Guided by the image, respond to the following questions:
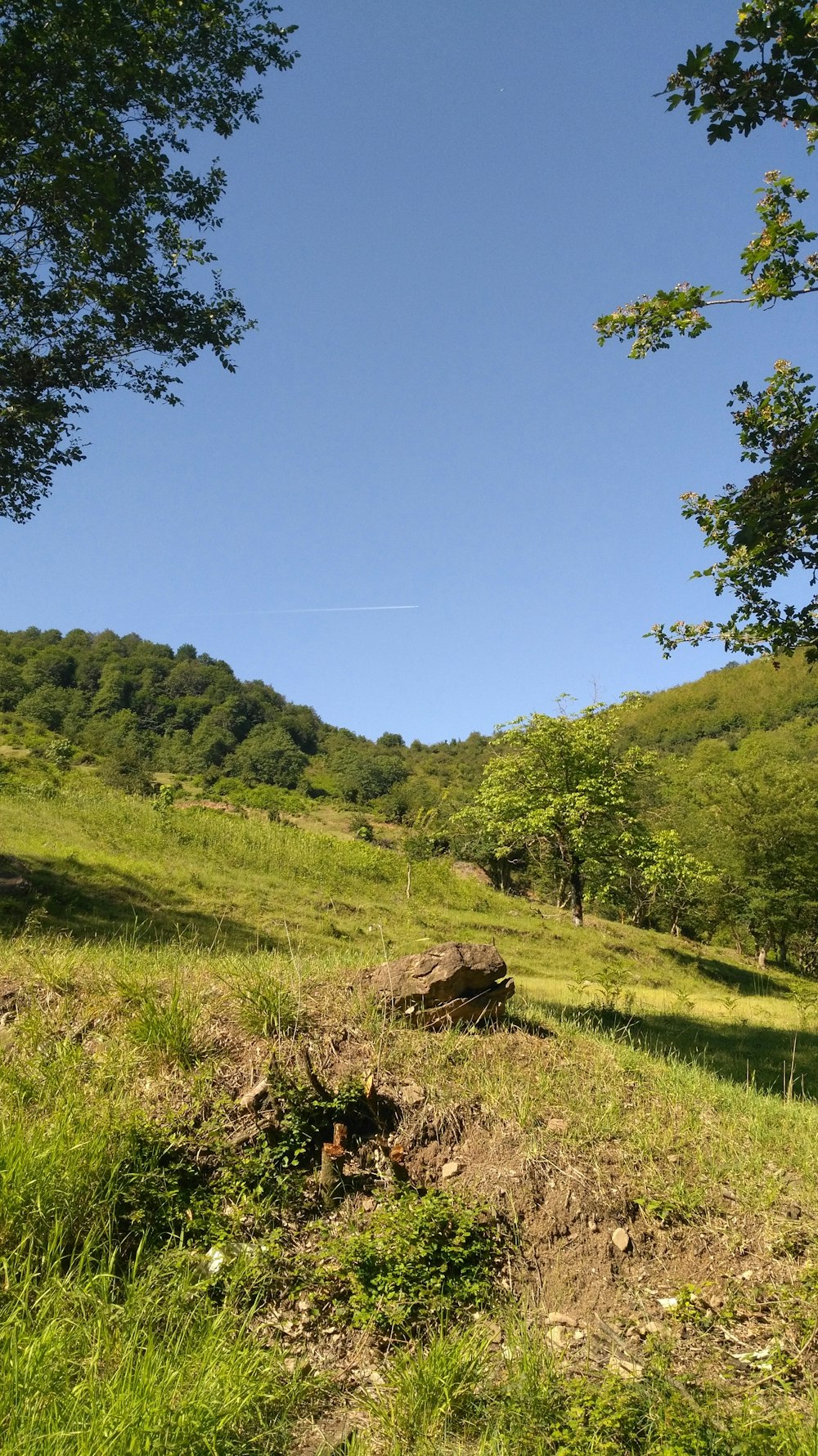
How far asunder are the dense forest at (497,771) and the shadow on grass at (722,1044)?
5.21 metres

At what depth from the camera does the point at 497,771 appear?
2895cm

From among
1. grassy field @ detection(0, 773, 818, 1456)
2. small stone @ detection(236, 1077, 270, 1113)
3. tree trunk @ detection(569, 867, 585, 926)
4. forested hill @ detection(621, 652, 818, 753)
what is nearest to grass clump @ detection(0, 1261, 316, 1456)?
grassy field @ detection(0, 773, 818, 1456)

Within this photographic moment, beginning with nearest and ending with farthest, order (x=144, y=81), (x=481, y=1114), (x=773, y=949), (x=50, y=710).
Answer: (x=481, y=1114) < (x=144, y=81) < (x=773, y=949) < (x=50, y=710)

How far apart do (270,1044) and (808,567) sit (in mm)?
7322

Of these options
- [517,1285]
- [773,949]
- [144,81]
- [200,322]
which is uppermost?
[144,81]

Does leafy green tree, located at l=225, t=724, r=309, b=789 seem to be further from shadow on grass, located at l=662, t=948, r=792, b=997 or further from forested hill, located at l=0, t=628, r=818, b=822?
shadow on grass, located at l=662, t=948, r=792, b=997

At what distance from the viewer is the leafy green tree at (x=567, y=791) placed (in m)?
26.2

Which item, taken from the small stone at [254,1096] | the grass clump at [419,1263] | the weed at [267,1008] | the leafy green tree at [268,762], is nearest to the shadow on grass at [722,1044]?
the weed at [267,1008]

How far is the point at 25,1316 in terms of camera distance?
3.09 meters

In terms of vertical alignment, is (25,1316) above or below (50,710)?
below

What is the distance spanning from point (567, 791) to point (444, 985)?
22111 mm

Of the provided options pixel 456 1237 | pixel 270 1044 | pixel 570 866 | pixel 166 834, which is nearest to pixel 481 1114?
pixel 456 1237

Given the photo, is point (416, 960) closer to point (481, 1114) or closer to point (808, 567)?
point (481, 1114)

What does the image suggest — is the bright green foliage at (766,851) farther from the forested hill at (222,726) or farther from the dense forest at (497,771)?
the forested hill at (222,726)
